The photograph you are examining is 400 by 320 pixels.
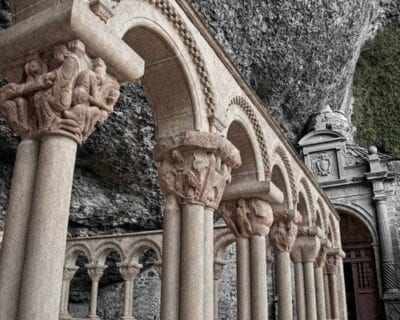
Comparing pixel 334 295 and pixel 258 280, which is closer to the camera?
pixel 258 280

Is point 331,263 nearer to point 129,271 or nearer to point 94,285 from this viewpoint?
point 129,271

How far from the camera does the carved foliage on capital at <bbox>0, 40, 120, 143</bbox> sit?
2633 millimetres

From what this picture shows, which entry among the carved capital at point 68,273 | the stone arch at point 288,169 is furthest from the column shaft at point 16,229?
the carved capital at point 68,273

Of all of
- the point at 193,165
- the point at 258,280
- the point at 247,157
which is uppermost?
the point at 247,157

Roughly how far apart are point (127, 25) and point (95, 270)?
6366mm

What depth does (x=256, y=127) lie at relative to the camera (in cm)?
561

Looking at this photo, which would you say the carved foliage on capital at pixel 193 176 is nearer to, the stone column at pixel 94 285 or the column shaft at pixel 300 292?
the column shaft at pixel 300 292

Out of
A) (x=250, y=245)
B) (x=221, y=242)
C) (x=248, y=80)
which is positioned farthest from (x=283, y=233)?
(x=248, y=80)

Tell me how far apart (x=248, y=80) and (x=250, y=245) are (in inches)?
267

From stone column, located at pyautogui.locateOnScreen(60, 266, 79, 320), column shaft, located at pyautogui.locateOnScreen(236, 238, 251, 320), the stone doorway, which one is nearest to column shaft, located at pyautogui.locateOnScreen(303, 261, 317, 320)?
column shaft, located at pyautogui.locateOnScreen(236, 238, 251, 320)

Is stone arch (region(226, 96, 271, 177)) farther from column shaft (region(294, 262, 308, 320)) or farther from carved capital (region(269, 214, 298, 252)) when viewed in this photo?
column shaft (region(294, 262, 308, 320))

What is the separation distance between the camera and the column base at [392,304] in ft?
38.9

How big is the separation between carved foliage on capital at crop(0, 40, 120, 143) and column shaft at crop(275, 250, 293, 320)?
409 cm

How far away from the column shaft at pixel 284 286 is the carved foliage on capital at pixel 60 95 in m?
4.09
